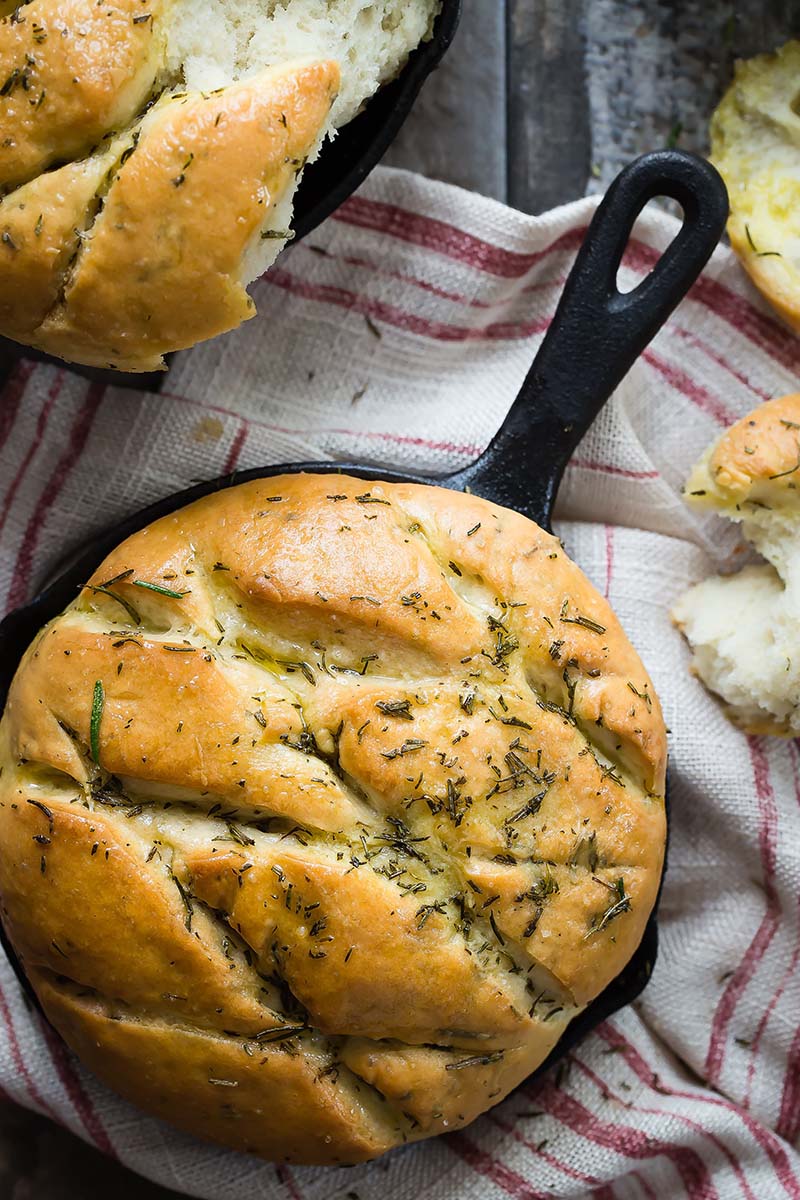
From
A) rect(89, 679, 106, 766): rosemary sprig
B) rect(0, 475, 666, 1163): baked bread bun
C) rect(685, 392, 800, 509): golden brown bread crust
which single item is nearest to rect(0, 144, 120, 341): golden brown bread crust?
rect(0, 475, 666, 1163): baked bread bun

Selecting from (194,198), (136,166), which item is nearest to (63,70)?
(136,166)

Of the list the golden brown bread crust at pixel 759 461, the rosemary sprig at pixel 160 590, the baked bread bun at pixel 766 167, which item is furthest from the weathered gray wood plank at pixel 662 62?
the rosemary sprig at pixel 160 590

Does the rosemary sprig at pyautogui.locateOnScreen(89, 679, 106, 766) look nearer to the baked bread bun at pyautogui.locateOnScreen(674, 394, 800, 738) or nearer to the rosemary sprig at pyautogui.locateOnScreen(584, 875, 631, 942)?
the rosemary sprig at pyautogui.locateOnScreen(584, 875, 631, 942)

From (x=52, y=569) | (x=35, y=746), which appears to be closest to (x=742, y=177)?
(x=52, y=569)

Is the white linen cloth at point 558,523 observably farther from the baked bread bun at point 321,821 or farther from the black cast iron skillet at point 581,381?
the baked bread bun at point 321,821

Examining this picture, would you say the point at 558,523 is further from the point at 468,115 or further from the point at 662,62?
the point at 662,62

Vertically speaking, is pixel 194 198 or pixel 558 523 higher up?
pixel 194 198
